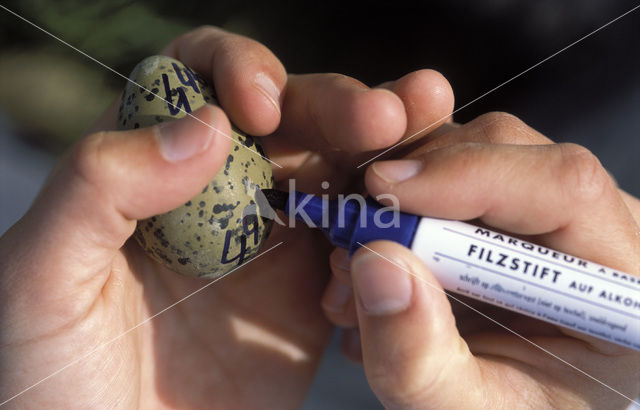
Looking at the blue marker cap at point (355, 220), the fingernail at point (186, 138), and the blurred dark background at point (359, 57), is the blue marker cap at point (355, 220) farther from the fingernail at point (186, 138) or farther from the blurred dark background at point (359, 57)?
the blurred dark background at point (359, 57)

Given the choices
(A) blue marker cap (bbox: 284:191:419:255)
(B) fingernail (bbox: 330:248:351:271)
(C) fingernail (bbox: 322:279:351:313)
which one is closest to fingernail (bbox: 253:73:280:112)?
(A) blue marker cap (bbox: 284:191:419:255)

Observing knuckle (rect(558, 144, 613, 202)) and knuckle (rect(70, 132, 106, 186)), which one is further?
knuckle (rect(558, 144, 613, 202))

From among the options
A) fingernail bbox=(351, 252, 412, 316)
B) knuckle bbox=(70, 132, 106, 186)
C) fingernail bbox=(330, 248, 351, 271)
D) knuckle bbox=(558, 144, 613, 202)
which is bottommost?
fingernail bbox=(330, 248, 351, 271)

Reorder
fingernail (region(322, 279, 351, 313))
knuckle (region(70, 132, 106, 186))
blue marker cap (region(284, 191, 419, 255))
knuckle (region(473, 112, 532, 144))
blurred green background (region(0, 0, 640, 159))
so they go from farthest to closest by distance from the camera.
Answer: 1. blurred green background (region(0, 0, 640, 159))
2. fingernail (region(322, 279, 351, 313))
3. knuckle (region(473, 112, 532, 144))
4. blue marker cap (region(284, 191, 419, 255))
5. knuckle (region(70, 132, 106, 186))

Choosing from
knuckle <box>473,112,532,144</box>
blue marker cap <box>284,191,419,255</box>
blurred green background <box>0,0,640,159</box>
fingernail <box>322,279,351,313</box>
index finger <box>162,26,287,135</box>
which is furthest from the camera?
blurred green background <box>0,0,640,159</box>

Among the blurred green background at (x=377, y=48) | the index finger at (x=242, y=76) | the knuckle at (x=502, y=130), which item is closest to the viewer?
the index finger at (x=242, y=76)

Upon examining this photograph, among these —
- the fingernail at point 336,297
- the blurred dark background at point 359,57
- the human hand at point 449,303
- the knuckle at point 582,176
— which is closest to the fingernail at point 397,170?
the human hand at point 449,303

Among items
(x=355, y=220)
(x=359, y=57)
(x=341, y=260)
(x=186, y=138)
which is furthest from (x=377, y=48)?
(x=186, y=138)

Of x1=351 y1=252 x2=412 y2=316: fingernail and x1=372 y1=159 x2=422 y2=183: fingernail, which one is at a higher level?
x1=372 y1=159 x2=422 y2=183: fingernail

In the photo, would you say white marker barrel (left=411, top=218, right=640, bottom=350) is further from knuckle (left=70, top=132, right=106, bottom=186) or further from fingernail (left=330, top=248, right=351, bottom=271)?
knuckle (left=70, top=132, right=106, bottom=186)
